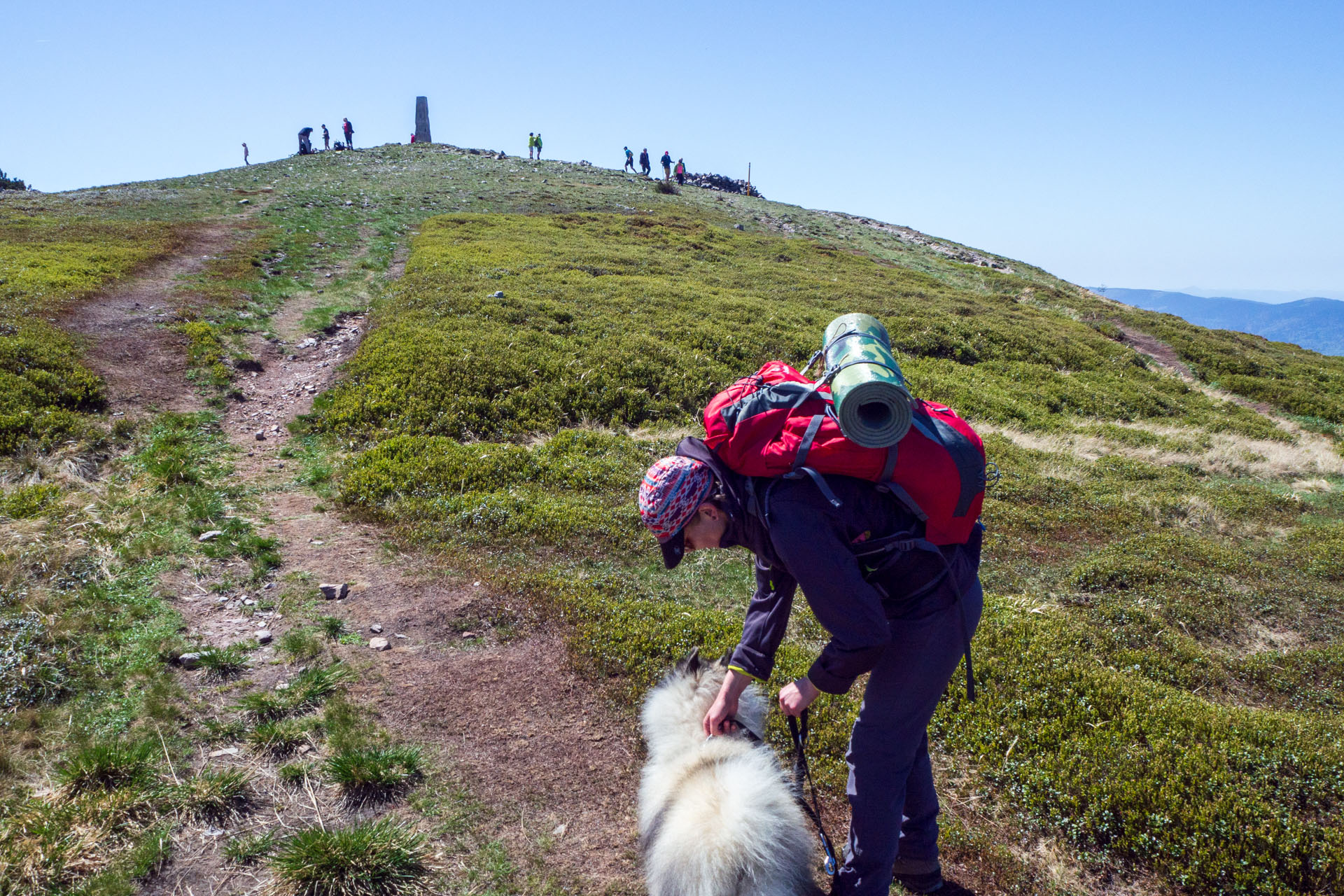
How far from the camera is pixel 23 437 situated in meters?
9.30

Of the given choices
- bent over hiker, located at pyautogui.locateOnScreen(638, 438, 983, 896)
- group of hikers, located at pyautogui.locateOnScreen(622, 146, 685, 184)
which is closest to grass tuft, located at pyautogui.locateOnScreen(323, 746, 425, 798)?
bent over hiker, located at pyautogui.locateOnScreen(638, 438, 983, 896)

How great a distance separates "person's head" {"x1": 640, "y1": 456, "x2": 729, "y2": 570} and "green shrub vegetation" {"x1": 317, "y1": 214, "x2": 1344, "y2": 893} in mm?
2773

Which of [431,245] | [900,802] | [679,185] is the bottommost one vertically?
[900,802]

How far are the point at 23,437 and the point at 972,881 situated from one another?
1195 cm

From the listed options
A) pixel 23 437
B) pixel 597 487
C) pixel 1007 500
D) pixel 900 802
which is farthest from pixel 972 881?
pixel 23 437

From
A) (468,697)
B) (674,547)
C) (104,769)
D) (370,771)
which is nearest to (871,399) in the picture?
(674,547)

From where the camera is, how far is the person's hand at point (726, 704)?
3.14 m

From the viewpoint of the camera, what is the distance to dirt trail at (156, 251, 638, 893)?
164 inches

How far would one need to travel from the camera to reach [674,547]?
112 inches

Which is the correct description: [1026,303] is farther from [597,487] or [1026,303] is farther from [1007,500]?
[597,487]

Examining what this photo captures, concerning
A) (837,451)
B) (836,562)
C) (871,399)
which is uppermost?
(871,399)

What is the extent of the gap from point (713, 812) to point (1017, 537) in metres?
8.91

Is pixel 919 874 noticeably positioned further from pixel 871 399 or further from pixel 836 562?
pixel 871 399

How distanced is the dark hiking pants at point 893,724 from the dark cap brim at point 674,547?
95 cm
